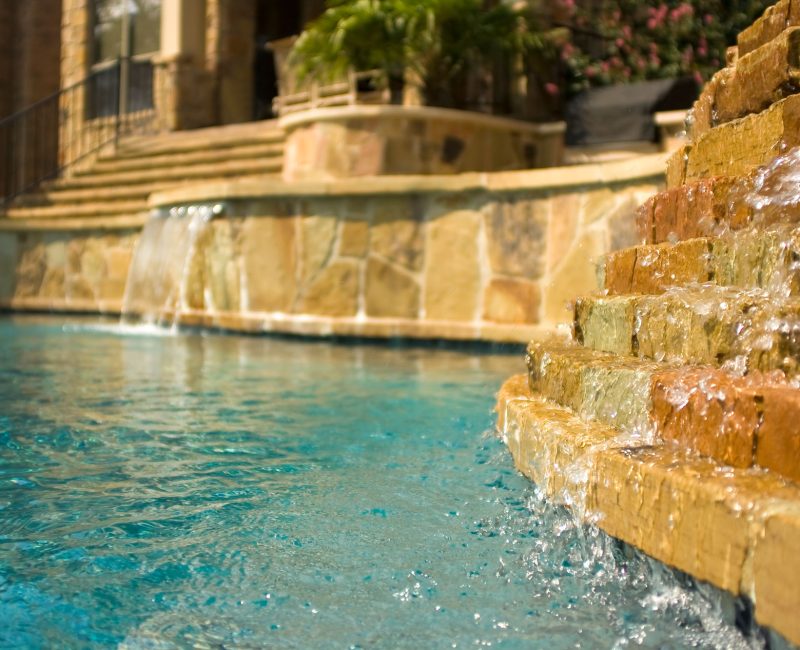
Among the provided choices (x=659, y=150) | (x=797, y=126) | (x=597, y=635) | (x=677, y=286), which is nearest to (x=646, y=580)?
(x=597, y=635)

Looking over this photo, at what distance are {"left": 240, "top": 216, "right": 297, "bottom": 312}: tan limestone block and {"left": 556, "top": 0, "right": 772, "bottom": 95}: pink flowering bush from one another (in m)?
3.44

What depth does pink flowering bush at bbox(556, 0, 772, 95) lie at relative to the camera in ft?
29.7

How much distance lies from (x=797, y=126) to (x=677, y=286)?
20.9 inches

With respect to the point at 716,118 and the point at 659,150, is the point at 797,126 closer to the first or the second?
the point at 716,118

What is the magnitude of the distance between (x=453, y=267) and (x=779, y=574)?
17.6 feet

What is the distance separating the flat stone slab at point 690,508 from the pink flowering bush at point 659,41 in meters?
7.40

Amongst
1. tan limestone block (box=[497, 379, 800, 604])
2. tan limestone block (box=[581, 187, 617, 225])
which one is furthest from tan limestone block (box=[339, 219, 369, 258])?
tan limestone block (box=[497, 379, 800, 604])

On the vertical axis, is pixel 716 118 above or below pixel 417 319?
above

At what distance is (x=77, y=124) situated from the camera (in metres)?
14.8

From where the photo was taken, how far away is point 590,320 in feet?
9.52

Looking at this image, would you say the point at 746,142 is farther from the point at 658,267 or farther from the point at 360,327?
the point at 360,327

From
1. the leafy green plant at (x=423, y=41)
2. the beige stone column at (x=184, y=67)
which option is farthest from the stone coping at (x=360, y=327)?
the beige stone column at (x=184, y=67)

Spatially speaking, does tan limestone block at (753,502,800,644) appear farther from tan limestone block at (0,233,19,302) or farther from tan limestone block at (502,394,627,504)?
tan limestone block at (0,233,19,302)

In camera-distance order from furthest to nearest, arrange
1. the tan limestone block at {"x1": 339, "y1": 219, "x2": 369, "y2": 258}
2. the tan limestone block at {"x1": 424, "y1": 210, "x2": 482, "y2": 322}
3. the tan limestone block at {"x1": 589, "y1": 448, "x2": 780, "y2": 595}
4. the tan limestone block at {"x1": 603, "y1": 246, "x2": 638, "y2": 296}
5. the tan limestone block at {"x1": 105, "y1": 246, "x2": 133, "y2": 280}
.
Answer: the tan limestone block at {"x1": 105, "y1": 246, "x2": 133, "y2": 280} → the tan limestone block at {"x1": 339, "y1": 219, "x2": 369, "y2": 258} → the tan limestone block at {"x1": 424, "y1": 210, "x2": 482, "y2": 322} → the tan limestone block at {"x1": 603, "y1": 246, "x2": 638, "y2": 296} → the tan limestone block at {"x1": 589, "y1": 448, "x2": 780, "y2": 595}
